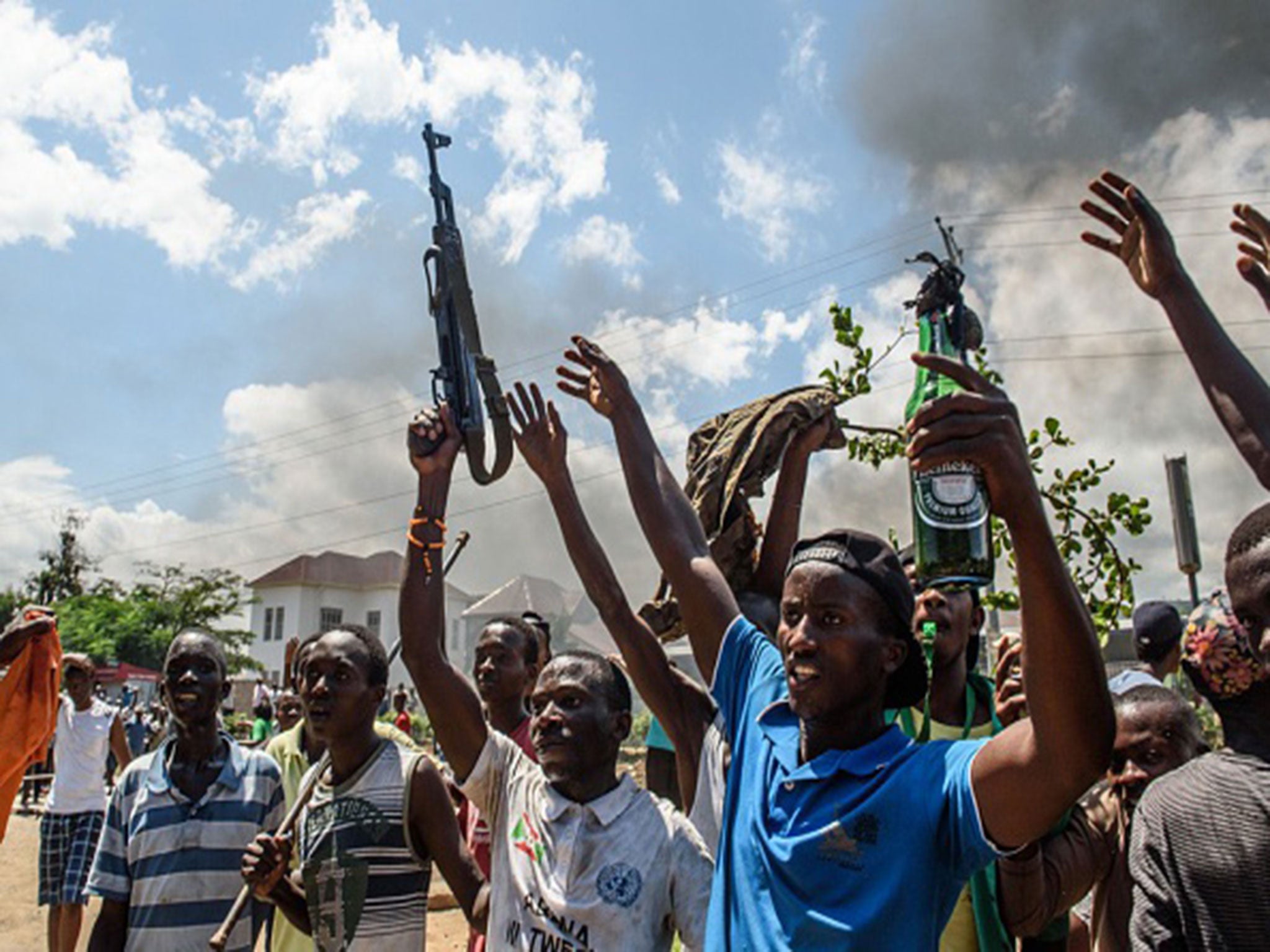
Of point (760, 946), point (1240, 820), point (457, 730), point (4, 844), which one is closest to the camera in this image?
point (760, 946)

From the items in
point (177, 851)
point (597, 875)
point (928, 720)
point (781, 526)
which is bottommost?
point (177, 851)

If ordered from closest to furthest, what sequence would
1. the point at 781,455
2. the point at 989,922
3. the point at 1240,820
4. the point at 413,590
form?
the point at 1240,820, the point at 989,922, the point at 413,590, the point at 781,455

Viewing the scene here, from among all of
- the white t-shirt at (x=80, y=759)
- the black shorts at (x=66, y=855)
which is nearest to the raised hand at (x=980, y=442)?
the black shorts at (x=66, y=855)

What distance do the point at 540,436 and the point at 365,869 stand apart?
4.59 ft

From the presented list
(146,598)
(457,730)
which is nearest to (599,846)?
(457,730)

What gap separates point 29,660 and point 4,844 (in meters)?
11.0

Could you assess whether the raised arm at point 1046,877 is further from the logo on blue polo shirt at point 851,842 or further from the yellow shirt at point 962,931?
the logo on blue polo shirt at point 851,842

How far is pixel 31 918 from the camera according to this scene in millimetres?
10070

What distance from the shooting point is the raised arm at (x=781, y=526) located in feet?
11.8

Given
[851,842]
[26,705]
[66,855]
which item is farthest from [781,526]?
[66,855]

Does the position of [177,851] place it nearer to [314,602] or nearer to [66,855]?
[66,855]

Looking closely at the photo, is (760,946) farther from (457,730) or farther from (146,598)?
(146,598)

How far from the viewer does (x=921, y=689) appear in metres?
2.12

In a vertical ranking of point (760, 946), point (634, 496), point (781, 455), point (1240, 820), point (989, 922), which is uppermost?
point (781, 455)
